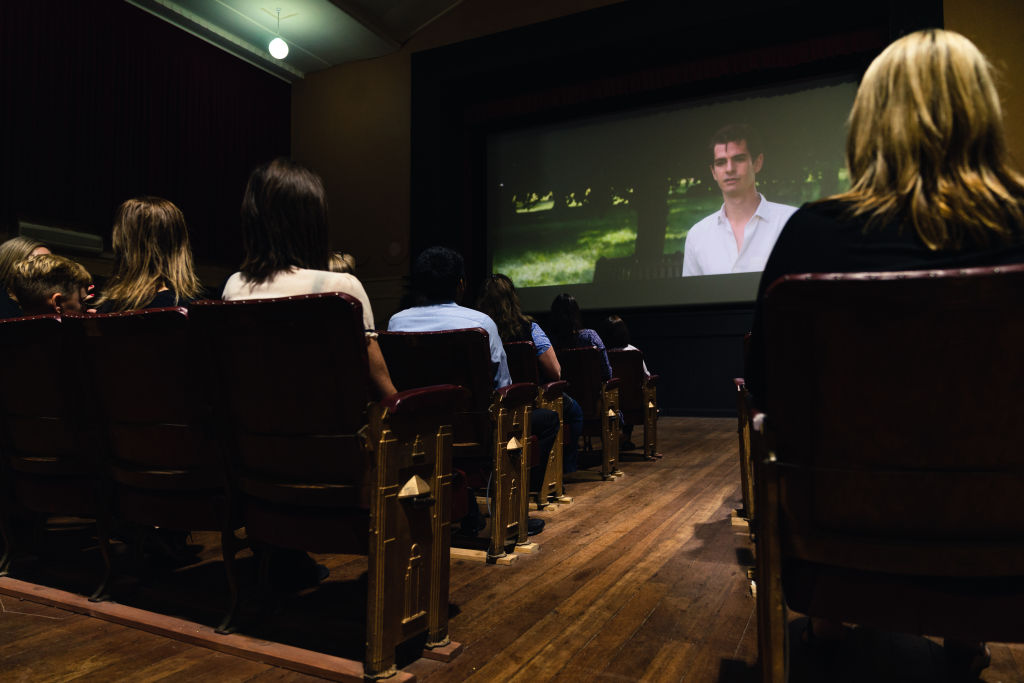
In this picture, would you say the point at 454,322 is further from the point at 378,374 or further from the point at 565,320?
the point at 565,320

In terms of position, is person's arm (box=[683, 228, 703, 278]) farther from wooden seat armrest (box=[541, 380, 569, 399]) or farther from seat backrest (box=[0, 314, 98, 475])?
seat backrest (box=[0, 314, 98, 475])

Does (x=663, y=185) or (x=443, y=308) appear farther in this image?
(x=663, y=185)

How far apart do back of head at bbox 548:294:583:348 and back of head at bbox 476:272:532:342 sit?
98 centimetres

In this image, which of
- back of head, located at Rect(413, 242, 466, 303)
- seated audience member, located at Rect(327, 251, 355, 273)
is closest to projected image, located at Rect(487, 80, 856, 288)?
seated audience member, located at Rect(327, 251, 355, 273)

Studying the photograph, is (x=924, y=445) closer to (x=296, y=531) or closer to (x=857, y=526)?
(x=857, y=526)

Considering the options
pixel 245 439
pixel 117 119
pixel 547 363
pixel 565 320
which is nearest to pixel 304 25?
pixel 117 119

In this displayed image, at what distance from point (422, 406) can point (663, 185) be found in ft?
21.3

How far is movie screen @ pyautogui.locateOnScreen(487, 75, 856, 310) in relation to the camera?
22.1 feet

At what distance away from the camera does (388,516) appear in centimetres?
130

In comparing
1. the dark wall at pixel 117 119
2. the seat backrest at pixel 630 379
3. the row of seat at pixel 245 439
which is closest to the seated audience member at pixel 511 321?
the seat backrest at pixel 630 379

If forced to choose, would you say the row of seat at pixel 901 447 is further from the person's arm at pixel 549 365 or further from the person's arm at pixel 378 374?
the person's arm at pixel 549 365

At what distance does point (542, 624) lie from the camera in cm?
161

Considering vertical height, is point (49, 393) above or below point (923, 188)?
below

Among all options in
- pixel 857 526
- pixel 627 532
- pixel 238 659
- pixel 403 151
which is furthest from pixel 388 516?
pixel 403 151
